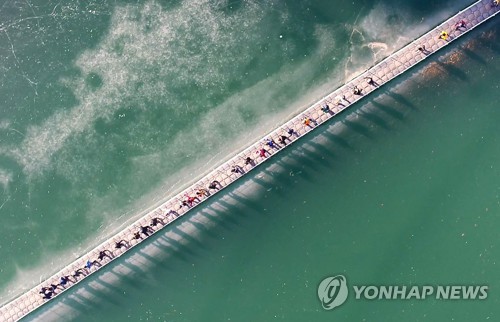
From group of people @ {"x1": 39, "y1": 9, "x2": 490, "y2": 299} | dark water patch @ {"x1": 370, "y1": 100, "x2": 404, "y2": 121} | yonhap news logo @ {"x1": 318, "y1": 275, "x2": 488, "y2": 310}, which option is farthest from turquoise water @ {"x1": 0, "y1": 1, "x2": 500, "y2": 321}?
group of people @ {"x1": 39, "y1": 9, "x2": 490, "y2": 299}

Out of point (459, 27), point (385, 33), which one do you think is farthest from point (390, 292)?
point (459, 27)

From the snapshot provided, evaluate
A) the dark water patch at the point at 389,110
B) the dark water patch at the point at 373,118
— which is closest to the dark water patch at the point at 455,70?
the dark water patch at the point at 389,110

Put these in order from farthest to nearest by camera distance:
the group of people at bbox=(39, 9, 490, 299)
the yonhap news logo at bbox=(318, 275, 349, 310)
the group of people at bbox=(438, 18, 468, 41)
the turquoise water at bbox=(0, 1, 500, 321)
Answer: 1. the yonhap news logo at bbox=(318, 275, 349, 310)
2. the turquoise water at bbox=(0, 1, 500, 321)
3. the group of people at bbox=(39, 9, 490, 299)
4. the group of people at bbox=(438, 18, 468, 41)

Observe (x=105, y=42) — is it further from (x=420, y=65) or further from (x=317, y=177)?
(x=420, y=65)

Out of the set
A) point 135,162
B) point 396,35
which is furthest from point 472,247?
point 135,162

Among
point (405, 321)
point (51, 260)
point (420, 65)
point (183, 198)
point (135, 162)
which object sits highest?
point (420, 65)

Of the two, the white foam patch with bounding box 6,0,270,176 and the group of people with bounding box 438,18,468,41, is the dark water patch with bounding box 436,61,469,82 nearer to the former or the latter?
the group of people with bounding box 438,18,468,41
